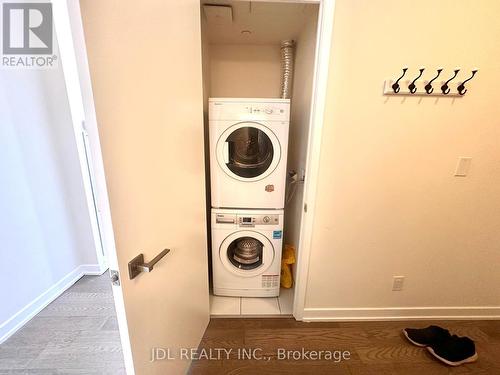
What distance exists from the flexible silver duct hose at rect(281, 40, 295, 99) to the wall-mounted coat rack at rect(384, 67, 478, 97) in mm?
893

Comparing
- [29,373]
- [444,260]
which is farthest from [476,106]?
[29,373]

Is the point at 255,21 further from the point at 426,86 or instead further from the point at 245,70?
the point at 426,86

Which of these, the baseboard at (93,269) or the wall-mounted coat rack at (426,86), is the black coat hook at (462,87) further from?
the baseboard at (93,269)

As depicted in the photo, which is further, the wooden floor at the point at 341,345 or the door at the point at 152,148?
the wooden floor at the point at 341,345

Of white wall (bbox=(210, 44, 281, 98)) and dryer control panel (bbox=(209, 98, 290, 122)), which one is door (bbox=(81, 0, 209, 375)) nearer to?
dryer control panel (bbox=(209, 98, 290, 122))

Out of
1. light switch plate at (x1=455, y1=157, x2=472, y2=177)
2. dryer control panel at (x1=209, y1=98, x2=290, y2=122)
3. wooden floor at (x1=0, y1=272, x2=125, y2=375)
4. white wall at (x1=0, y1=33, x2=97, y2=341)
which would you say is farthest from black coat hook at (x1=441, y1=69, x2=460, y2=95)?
white wall at (x1=0, y1=33, x2=97, y2=341)

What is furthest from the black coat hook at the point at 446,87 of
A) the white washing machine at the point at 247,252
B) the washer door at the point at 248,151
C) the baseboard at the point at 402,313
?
the baseboard at the point at 402,313

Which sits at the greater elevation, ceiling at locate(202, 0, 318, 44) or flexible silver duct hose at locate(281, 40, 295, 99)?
ceiling at locate(202, 0, 318, 44)

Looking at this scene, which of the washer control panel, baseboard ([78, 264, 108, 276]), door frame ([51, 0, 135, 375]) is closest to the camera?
door frame ([51, 0, 135, 375])

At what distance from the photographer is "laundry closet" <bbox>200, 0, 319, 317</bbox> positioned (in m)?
1.46

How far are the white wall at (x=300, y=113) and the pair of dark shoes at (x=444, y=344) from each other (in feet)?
3.21

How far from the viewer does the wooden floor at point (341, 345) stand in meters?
1.26

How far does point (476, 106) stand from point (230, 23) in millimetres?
1734

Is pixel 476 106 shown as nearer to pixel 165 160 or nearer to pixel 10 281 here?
pixel 165 160
